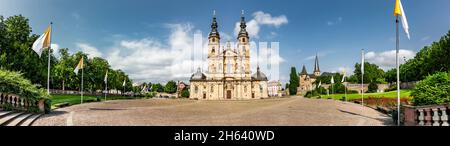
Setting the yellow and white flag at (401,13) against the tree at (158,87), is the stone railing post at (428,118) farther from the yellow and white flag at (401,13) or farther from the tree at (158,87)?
the tree at (158,87)

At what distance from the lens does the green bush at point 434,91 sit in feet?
39.4

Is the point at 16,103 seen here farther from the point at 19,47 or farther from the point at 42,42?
the point at 19,47

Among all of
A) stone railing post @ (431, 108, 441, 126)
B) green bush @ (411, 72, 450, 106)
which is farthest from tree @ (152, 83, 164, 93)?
stone railing post @ (431, 108, 441, 126)

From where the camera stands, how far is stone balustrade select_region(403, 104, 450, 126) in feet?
28.4

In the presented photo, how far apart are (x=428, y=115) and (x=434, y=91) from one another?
396cm

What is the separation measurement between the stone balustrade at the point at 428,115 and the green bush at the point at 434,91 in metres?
2.33

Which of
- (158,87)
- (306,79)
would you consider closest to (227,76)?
(306,79)

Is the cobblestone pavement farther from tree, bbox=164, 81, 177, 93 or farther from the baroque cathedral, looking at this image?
tree, bbox=164, 81, 177, 93

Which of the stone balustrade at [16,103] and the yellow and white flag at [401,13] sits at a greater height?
the yellow and white flag at [401,13]

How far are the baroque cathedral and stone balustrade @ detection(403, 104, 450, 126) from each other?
68.9 meters

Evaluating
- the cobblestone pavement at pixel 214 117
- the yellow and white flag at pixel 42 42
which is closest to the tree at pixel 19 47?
the yellow and white flag at pixel 42 42
